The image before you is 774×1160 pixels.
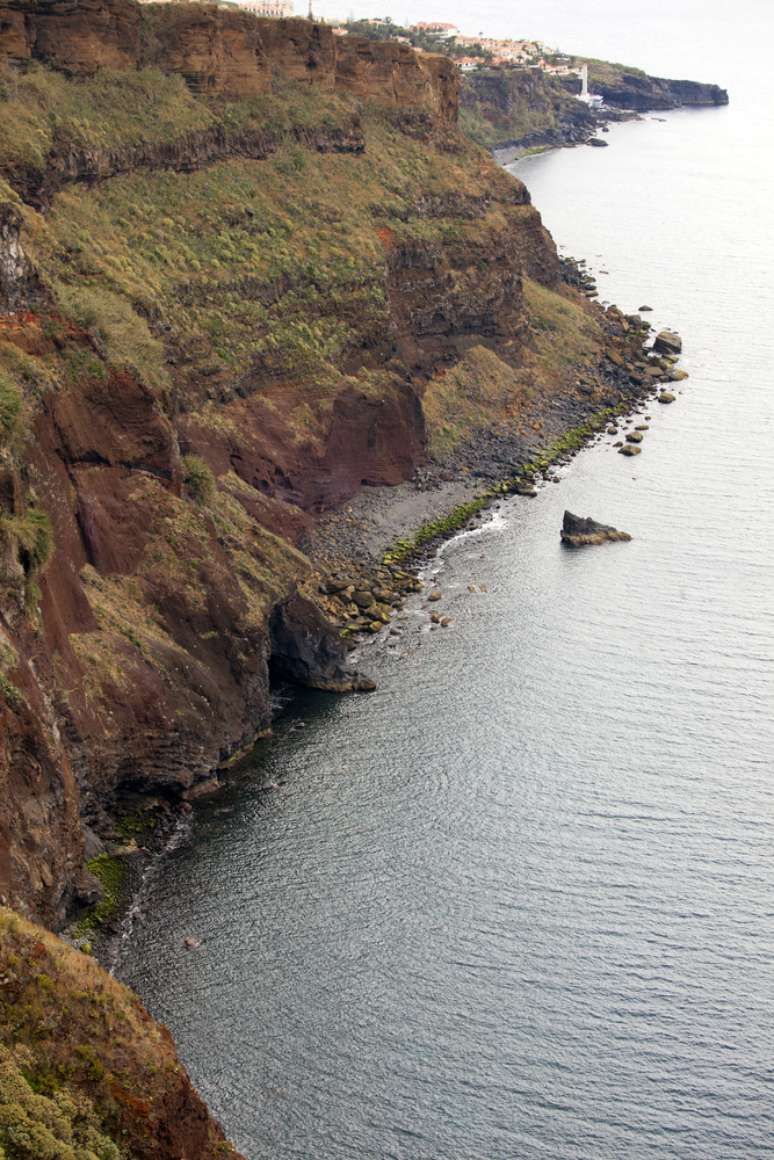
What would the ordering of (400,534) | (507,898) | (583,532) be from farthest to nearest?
1. (583,532)
2. (400,534)
3. (507,898)

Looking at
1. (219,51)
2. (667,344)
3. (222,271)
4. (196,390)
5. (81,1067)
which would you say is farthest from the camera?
(667,344)

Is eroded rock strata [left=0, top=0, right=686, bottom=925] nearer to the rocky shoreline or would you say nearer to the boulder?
the rocky shoreline

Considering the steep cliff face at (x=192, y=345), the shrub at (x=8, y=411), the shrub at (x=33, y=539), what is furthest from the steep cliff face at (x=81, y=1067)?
the shrub at (x=8, y=411)

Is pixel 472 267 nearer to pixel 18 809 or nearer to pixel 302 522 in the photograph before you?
pixel 302 522

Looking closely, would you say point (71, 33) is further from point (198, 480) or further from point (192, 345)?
point (198, 480)

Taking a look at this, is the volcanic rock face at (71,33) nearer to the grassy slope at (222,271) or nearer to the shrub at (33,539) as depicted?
the grassy slope at (222,271)

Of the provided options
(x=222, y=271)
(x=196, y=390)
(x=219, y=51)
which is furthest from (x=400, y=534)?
(x=219, y=51)
